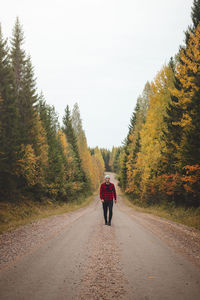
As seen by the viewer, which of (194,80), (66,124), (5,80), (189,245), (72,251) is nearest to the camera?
(72,251)

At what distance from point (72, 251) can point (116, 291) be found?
2557 millimetres

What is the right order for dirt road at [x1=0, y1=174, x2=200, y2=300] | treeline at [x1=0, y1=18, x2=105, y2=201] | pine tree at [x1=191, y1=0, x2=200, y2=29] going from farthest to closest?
treeline at [x1=0, y1=18, x2=105, y2=201], pine tree at [x1=191, y1=0, x2=200, y2=29], dirt road at [x1=0, y1=174, x2=200, y2=300]

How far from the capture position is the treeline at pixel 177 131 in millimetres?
13188

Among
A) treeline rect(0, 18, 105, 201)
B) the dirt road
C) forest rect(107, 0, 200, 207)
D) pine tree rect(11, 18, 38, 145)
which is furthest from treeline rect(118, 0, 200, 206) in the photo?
pine tree rect(11, 18, 38, 145)

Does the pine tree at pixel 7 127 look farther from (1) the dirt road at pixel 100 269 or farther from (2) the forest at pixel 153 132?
(1) the dirt road at pixel 100 269

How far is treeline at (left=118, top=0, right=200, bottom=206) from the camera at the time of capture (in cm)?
1319

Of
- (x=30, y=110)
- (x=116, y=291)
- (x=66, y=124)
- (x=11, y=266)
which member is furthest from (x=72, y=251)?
(x=66, y=124)

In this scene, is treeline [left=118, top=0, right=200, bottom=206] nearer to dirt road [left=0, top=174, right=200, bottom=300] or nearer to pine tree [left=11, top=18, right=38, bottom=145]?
dirt road [left=0, top=174, right=200, bottom=300]

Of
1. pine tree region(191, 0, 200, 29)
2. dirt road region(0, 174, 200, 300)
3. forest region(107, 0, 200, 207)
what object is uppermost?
pine tree region(191, 0, 200, 29)

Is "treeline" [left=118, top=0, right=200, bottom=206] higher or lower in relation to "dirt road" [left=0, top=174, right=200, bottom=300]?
higher

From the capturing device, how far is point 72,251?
18.3 feet

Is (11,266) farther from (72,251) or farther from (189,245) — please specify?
(189,245)

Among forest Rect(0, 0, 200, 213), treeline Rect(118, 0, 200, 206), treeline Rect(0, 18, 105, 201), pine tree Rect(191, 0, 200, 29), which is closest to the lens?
treeline Rect(118, 0, 200, 206)

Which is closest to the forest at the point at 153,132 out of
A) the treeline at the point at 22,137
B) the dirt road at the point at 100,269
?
the treeline at the point at 22,137
